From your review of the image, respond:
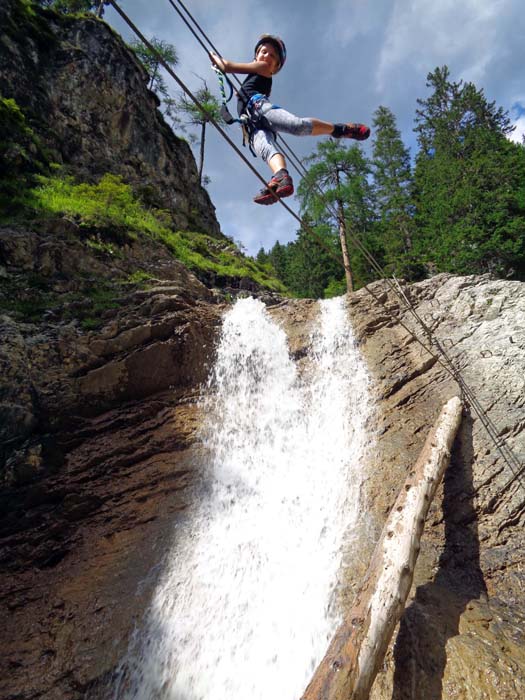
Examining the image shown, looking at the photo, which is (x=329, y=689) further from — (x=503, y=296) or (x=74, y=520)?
(x=503, y=296)

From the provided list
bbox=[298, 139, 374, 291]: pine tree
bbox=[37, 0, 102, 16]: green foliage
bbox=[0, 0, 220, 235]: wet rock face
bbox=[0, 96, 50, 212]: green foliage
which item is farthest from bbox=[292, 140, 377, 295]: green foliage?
bbox=[37, 0, 102, 16]: green foliage

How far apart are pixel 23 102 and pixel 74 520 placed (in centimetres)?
1865

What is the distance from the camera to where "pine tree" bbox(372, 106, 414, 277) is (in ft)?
69.5

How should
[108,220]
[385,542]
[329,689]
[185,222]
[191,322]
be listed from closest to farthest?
[329,689] < [385,542] < [191,322] < [108,220] < [185,222]

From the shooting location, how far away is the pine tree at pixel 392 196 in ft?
69.5

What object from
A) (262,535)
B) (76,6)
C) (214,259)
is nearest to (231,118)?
(262,535)

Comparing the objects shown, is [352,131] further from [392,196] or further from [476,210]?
[392,196]

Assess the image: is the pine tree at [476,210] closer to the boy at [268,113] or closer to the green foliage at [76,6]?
the boy at [268,113]

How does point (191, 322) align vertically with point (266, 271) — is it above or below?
below

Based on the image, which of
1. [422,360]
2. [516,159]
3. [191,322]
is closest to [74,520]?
[191,322]

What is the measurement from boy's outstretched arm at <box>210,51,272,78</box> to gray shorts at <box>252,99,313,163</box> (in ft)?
0.88

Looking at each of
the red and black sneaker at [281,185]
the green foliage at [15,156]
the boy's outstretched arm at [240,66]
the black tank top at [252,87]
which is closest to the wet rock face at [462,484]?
the red and black sneaker at [281,185]

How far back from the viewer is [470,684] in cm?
372

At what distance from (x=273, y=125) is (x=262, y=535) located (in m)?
6.37
